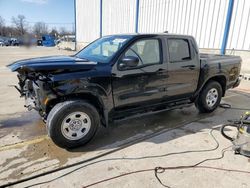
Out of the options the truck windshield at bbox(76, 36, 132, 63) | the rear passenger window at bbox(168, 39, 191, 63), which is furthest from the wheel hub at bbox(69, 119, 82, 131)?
the rear passenger window at bbox(168, 39, 191, 63)

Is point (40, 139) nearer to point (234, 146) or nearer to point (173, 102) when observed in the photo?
point (173, 102)

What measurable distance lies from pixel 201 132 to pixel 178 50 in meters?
1.78

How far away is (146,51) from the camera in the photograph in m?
4.09

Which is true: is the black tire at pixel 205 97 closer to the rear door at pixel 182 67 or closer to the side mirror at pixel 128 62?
the rear door at pixel 182 67

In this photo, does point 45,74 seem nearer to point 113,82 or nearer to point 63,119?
point 63,119

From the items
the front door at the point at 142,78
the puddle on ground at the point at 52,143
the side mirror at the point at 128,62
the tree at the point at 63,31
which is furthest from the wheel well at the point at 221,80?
the tree at the point at 63,31

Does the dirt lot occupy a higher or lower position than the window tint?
lower

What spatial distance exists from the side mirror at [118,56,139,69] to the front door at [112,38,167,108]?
0.08 m

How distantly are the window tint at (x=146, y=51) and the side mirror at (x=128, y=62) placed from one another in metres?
0.23

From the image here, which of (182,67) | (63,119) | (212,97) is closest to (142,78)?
(182,67)

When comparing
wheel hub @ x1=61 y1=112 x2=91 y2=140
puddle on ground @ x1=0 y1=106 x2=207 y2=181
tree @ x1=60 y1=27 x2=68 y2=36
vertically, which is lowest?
puddle on ground @ x1=0 y1=106 x2=207 y2=181

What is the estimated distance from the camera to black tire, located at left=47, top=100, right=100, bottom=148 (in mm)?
3214

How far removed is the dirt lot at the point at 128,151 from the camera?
109 inches

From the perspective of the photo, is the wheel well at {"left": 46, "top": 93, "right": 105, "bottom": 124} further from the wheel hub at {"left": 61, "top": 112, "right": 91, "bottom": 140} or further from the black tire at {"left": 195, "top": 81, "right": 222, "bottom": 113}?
the black tire at {"left": 195, "top": 81, "right": 222, "bottom": 113}
